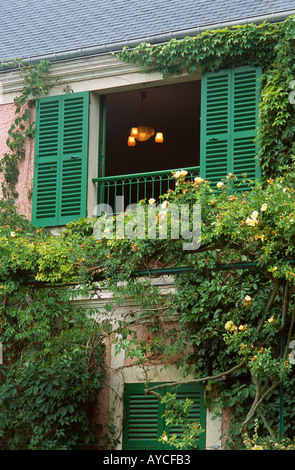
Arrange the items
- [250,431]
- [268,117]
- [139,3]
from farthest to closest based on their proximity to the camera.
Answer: [139,3], [268,117], [250,431]

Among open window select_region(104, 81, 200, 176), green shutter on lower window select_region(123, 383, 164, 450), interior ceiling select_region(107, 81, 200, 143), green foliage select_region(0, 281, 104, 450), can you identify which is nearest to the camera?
green foliage select_region(0, 281, 104, 450)

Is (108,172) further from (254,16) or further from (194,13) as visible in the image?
(254,16)

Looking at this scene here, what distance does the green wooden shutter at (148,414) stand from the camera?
995 centimetres

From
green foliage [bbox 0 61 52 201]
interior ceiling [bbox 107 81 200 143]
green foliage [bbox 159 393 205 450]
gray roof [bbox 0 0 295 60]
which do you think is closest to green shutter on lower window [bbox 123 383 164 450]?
green foliage [bbox 159 393 205 450]

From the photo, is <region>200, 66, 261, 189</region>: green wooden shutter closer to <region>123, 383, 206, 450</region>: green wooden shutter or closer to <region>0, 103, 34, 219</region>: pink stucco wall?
<region>0, 103, 34, 219</region>: pink stucco wall

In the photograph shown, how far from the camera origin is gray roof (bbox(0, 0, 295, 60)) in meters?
10.8

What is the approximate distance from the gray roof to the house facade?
2 cm

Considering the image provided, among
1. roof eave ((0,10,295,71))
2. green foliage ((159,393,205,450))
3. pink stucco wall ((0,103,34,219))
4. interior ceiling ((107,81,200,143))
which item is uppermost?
interior ceiling ((107,81,200,143))

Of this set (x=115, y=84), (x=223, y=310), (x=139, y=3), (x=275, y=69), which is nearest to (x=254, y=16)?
(x=275, y=69)

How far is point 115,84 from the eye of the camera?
11.0 meters

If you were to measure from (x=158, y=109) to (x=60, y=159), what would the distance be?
11.3ft

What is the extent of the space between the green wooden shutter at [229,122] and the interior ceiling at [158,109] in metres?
2.03
